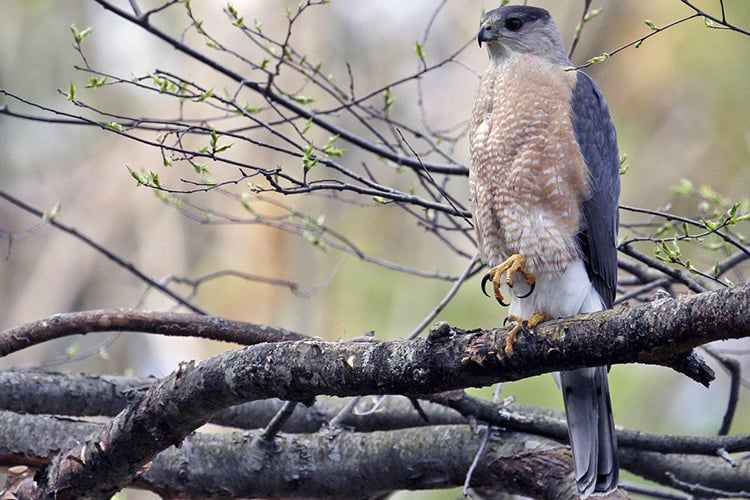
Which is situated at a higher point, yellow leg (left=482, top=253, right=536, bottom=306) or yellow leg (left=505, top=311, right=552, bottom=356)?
yellow leg (left=482, top=253, right=536, bottom=306)

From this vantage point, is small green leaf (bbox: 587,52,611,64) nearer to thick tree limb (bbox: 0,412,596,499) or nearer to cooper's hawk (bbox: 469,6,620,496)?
cooper's hawk (bbox: 469,6,620,496)

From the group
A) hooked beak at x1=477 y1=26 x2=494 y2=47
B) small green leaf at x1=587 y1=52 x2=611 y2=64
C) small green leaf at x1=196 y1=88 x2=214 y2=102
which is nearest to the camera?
small green leaf at x1=587 y1=52 x2=611 y2=64

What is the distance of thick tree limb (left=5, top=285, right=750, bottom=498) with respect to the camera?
1991mm

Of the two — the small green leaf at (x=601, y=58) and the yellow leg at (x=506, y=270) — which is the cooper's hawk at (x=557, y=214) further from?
the small green leaf at (x=601, y=58)

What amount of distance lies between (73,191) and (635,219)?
5207 mm

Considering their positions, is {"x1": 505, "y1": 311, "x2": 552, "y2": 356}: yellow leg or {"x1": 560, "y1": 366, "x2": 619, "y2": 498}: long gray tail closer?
{"x1": 505, "y1": 311, "x2": 552, "y2": 356}: yellow leg

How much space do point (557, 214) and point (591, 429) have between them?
0.74 m

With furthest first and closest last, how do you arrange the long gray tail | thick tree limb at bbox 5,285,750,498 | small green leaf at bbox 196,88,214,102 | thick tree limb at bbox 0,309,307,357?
1. thick tree limb at bbox 0,309,307,357
2. the long gray tail
3. small green leaf at bbox 196,88,214,102
4. thick tree limb at bbox 5,285,750,498

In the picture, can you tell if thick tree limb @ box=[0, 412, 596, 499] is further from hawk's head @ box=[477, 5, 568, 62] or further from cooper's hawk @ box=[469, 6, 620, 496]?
hawk's head @ box=[477, 5, 568, 62]

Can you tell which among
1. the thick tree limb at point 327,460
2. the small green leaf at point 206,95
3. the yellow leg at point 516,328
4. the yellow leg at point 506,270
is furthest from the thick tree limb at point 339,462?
the small green leaf at point 206,95

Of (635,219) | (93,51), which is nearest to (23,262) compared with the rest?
(93,51)

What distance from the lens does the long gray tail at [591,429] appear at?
9.77ft

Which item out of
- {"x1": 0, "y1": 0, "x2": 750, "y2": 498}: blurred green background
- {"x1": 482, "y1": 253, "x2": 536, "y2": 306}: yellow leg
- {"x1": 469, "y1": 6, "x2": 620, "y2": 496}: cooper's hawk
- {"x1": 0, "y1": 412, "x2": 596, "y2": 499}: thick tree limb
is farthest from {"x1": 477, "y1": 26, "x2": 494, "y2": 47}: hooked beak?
{"x1": 0, "y1": 0, "x2": 750, "y2": 498}: blurred green background

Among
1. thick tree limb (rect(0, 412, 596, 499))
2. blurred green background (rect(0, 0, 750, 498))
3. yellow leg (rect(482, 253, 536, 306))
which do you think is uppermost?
Result: blurred green background (rect(0, 0, 750, 498))
